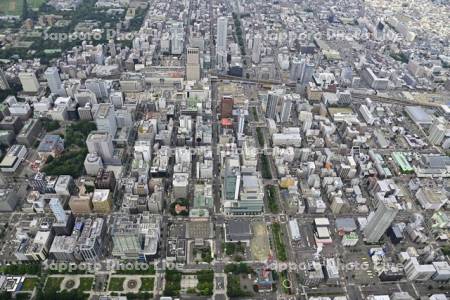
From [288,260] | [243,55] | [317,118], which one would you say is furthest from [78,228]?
[243,55]

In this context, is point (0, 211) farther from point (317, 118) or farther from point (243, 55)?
point (243, 55)

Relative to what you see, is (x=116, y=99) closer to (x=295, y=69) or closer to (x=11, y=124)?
(x=11, y=124)

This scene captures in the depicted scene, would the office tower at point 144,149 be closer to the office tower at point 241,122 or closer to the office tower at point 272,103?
the office tower at point 241,122

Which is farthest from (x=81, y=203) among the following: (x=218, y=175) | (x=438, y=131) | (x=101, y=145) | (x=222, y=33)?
(x=438, y=131)

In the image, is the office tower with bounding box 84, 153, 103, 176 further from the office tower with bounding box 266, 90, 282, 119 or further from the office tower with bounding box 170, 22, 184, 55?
the office tower with bounding box 170, 22, 184, 55

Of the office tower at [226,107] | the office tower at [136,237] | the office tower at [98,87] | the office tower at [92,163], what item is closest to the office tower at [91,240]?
the office tower at [136,237]

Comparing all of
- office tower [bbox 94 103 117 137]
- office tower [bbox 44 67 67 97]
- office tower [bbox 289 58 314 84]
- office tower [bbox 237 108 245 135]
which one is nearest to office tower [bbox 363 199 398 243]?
office tower [bbox 237 108 245 135]
